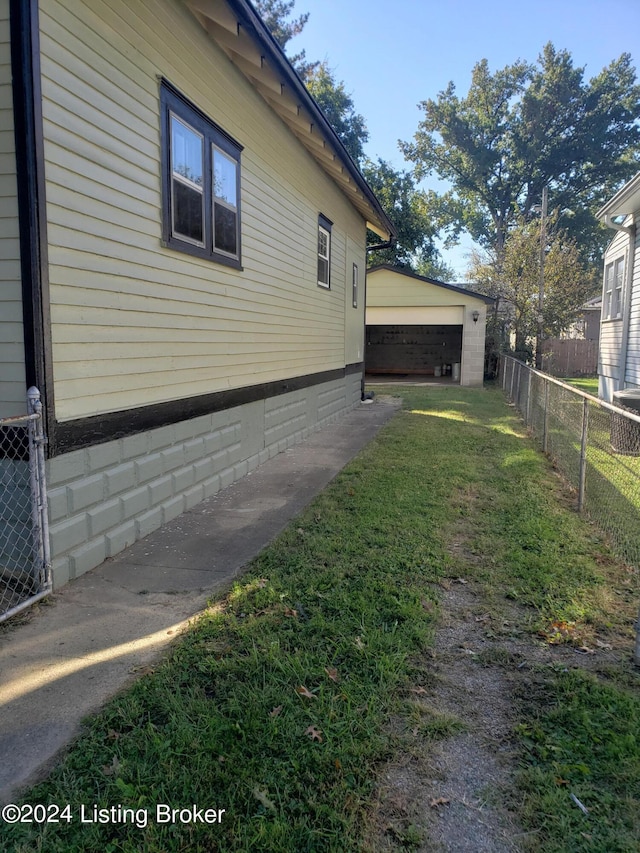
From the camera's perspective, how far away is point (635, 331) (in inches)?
438

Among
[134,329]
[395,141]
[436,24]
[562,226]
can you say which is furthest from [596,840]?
[395,141]

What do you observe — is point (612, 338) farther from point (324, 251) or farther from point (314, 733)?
point (314, 733)

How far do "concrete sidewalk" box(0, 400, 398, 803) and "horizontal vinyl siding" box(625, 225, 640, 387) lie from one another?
8.34m

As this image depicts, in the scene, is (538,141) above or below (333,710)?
above

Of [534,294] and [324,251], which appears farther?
[534,294]

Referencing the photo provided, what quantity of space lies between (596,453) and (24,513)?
5.93 m

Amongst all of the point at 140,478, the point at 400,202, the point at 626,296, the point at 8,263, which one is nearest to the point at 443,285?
the point at 626,296

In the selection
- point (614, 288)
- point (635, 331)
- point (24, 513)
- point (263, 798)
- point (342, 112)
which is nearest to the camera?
point (263, 798)

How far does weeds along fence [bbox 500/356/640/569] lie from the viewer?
4.63 metres

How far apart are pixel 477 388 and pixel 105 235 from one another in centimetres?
1661

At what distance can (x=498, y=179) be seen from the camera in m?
41.4

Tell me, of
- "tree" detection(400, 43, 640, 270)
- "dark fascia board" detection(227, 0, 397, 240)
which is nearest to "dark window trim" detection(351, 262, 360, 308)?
"dark fascia board" detection(227, 0, 397, 240)

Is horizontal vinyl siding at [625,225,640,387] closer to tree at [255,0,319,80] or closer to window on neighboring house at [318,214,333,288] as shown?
window on neighboring house at [318,214,333,288]

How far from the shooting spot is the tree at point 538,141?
37.1 metres
